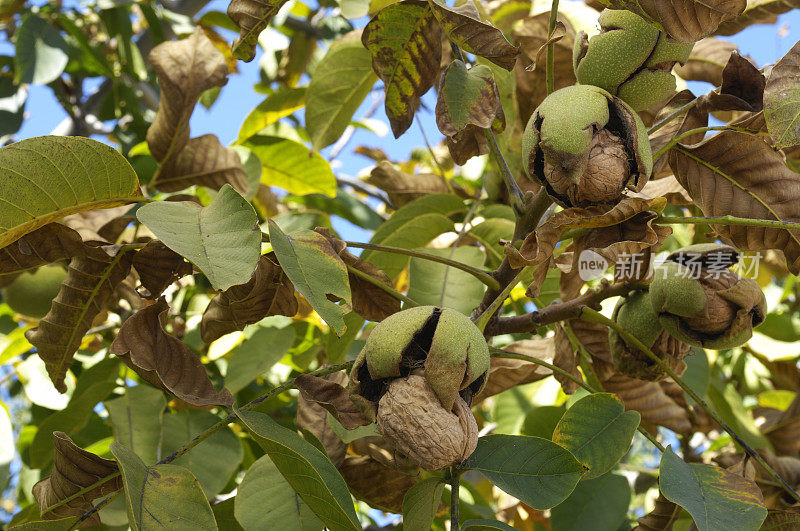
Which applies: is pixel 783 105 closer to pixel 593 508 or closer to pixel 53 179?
pixel 593 508

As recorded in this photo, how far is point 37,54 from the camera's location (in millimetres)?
2416

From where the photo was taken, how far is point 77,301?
3.93ft

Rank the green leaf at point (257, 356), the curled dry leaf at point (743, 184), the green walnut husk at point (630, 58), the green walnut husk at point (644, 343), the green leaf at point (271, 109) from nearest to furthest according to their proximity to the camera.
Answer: the green walnut husk at point (630, 58), the curled dry leaf at point (743, 184), the green walnut husk at point (644, 343), the green leaf at point (257, 356), the green leaf at point (271, 109)

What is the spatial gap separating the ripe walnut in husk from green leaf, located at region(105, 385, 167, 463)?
74 centimetres

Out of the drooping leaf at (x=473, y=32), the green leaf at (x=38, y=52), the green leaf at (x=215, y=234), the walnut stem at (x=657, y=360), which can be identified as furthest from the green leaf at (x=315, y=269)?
the green leaf at (x=38, y=52)

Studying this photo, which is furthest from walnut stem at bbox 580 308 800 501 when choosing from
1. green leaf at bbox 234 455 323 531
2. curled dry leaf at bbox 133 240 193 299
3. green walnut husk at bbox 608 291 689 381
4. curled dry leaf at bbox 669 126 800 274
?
curled dry leaf at bbox 133 240 193 299

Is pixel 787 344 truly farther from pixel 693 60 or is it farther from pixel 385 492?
pixel 385 492

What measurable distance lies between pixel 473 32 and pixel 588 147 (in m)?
0.27

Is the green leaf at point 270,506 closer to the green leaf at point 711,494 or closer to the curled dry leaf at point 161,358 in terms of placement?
the curled dry leaf at point 161,358

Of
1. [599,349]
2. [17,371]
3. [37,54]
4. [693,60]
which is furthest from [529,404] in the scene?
[37,54]

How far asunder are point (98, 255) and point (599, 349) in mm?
964

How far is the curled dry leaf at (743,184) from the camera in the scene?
1.17 meters

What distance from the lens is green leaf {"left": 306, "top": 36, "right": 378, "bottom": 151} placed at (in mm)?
1561

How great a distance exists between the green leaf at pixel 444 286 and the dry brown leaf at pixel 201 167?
50 centimetres
